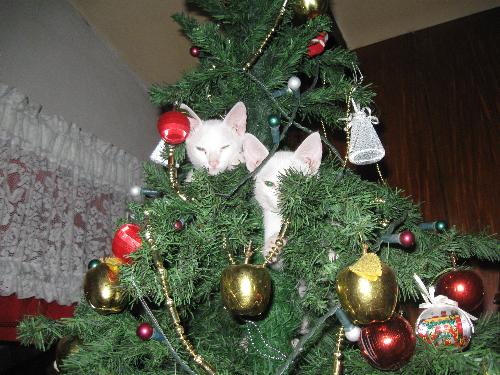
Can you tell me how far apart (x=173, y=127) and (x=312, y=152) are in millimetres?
260

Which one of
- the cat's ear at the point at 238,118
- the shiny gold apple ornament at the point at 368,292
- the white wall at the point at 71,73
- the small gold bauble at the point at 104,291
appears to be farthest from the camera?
the white wall at the point at 71,73

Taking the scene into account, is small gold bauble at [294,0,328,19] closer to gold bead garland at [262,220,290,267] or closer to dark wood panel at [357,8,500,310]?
gold bead garland at [262,220,290,267]

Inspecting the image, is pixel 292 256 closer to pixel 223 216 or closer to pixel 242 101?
pixel 223 216

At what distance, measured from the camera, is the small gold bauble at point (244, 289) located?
0.41m

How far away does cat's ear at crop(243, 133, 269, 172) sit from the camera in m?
0.62

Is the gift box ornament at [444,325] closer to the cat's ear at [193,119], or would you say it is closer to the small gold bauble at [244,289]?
the small gold bauble at [244,289]

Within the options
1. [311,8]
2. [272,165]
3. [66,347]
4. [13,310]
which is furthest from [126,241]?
[13,310]

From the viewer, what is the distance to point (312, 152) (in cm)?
65

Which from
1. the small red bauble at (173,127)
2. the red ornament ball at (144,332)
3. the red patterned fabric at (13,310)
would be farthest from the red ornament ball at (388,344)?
the red patterned fabric at (13,310)

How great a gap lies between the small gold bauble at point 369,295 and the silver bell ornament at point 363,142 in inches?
10.9

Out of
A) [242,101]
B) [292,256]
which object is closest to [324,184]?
[292,256]

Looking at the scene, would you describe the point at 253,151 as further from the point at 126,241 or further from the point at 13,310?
the point at 13,310

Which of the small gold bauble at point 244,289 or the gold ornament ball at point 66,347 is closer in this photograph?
the small gold bauble at point 244,289

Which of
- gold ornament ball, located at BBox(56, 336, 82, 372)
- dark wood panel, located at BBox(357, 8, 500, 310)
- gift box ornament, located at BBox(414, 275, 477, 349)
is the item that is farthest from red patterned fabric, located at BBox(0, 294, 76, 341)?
dark wood panel, located at BBox(357, 8, 500, 310)
